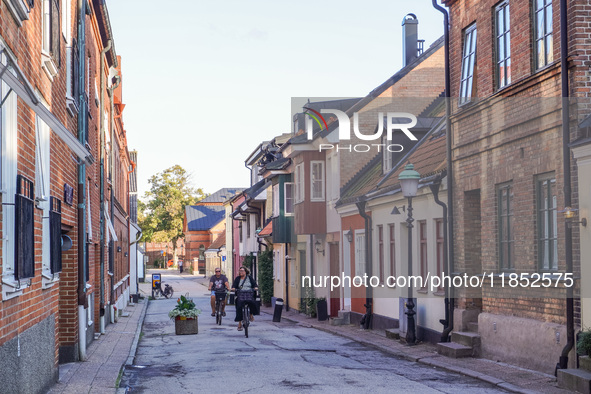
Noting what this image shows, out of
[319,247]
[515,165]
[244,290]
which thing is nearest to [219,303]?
[244,290]

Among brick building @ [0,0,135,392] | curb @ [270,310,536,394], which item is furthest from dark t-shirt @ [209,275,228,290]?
Answer: brick building @ [0,0,135,392]

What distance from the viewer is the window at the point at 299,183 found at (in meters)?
28.6

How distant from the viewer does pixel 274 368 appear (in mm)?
13469

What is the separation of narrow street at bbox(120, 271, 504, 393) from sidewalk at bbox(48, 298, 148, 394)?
239 mm

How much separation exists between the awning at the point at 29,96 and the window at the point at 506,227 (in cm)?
756

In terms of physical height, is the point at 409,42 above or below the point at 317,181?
above

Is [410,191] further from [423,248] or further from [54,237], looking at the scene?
[54,237]

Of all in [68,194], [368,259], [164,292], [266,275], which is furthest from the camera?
[164,292]

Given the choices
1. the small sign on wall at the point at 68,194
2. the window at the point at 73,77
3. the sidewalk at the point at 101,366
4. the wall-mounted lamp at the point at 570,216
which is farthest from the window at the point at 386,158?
the wall-mounted lamp at the point at 570,216

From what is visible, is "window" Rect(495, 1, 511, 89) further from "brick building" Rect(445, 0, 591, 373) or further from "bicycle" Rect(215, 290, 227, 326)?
"bicycle" Rect(215, 290, 227, 326)

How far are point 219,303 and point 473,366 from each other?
1260 cm

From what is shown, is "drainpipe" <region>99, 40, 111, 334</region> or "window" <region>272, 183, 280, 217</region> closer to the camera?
"drainpipe" <region>99, 40, 111, 334</region>

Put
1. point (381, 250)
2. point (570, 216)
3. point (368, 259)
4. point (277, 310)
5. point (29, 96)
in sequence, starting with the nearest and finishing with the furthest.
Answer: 1. point (29, 96)
2. point (570, 216)
3. point (381, 250)
4. point (368, 259)
5. point (277, 310)

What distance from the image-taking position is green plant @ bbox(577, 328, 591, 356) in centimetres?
1063
